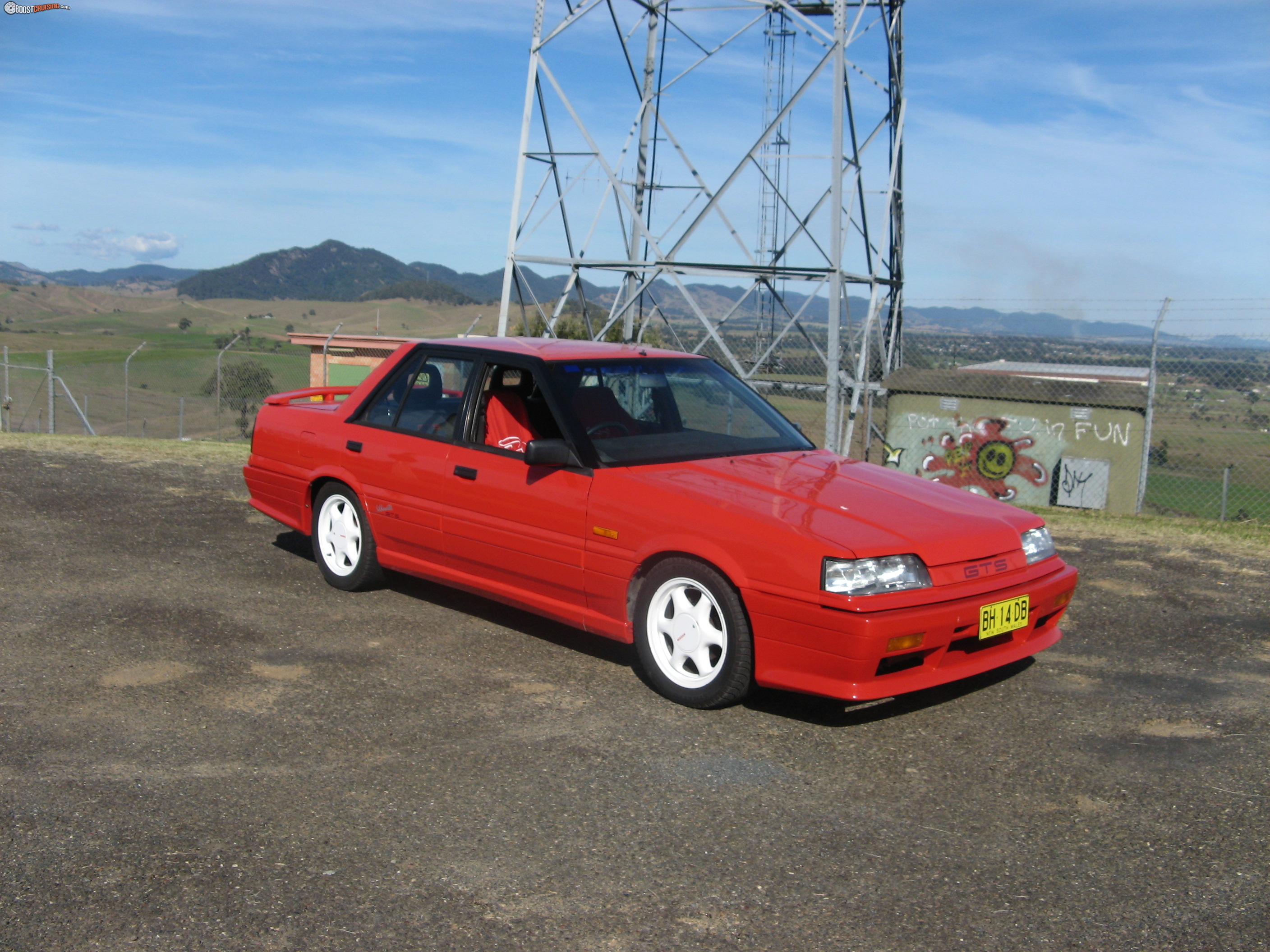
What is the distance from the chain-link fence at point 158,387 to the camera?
43.1 m

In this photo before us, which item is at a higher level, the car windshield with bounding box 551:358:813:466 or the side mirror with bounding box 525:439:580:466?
the car windshield with bounding box 551:358:813:466

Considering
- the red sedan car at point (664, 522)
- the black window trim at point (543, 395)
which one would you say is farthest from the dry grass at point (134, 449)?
the black window trim at point (543, 395)

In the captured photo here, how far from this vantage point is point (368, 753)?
12.8 ft

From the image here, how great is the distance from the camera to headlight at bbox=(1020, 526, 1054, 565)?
15.3 ft

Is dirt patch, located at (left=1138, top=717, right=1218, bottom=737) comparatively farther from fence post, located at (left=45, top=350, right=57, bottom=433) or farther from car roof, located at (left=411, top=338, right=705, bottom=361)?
fence post, located at (left=45, top=350, right=57, bottom=433)

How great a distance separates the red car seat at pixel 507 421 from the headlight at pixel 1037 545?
2.39 m

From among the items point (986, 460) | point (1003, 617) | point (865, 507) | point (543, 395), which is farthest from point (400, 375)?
point (986, 460)

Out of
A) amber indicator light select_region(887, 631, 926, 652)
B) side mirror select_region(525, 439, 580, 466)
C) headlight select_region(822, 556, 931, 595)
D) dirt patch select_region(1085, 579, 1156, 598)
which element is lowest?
dirt patch select_region(1085, 579, 1156, 598)

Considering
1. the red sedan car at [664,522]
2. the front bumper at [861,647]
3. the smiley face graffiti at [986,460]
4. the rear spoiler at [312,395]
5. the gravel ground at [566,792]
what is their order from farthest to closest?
1. the smiley face graffiti at [986,460]
2. the rear spoiler at [312,395]
3. the red sedan car at [664,522]
4. the front bumper at [861,647]
5. the gravel ground at [566,792]

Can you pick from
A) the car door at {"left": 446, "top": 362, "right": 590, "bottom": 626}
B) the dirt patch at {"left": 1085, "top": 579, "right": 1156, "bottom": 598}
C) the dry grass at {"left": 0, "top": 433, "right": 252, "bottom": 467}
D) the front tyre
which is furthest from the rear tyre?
the dry grass at {"left": 0, "top": 433, "right": 252, "bottom": 467}

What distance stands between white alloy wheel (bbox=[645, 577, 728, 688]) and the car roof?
1549 millimetres

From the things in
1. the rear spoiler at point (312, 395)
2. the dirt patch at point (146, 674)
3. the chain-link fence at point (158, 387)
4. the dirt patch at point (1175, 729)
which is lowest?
the chain-link fence at point (158, 387)

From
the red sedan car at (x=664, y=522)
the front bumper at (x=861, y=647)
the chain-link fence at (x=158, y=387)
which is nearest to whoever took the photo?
the front bumper at (x=861, y=647)

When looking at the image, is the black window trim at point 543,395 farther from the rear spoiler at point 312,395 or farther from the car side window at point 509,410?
the rear spoiler at point 312,395
